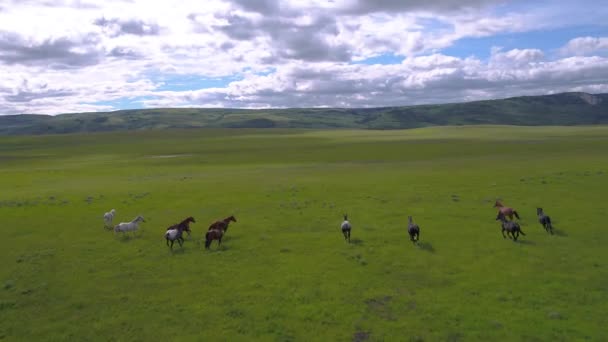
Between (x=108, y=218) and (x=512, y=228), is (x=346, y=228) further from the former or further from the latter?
(x=108, y=218)

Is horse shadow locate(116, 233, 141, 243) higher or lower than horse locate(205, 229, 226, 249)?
lower

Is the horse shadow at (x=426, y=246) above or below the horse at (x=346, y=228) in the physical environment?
below

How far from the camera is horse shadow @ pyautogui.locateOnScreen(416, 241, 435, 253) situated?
2402cm

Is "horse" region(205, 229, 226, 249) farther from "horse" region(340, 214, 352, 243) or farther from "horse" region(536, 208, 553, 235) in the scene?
"horse" region(536, 208, 553, 235)

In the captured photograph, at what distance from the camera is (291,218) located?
32.6m

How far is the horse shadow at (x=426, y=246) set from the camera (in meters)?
24.0

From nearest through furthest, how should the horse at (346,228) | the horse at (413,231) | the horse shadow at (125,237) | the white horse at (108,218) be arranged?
the horse at (413,231) → the horse at (346,228) → the horse shadow at (125,237) → the white horse at (108,218)

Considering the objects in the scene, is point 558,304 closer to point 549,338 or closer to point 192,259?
point 549,338

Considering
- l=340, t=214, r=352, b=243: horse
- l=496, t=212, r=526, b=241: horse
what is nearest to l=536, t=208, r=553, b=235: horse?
l=496, t=212, r=526, b=241: horse

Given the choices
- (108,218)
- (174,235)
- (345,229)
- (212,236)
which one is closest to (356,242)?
(345,229)

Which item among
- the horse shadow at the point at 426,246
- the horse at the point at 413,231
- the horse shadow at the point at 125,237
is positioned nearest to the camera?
the horse shadow at the point at 426,246

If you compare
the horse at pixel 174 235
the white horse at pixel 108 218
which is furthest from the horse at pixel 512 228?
the white horse at pixel 108 218

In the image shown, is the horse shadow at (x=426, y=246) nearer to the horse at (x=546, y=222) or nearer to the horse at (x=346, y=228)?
the horse at (x=346, y=228)

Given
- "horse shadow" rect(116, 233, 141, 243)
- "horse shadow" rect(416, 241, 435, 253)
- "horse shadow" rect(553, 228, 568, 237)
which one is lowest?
"horse shadow" rect(116, 233, 141, 243)
